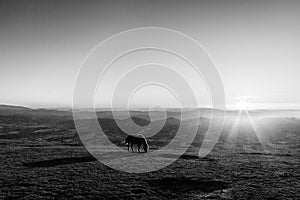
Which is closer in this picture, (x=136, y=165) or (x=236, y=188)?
(x=236, y=188)

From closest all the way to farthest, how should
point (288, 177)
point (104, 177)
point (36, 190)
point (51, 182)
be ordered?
point (36, 190), point (51, 182), point (104, 177), point (288, 177)

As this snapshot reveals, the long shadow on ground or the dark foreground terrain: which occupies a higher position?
the long shadow on ground

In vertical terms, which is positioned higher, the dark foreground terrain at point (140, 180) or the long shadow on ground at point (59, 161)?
the long shadow on ground at point (59, 161)

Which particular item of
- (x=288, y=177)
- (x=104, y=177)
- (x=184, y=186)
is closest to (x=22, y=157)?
(x=104, y=177)

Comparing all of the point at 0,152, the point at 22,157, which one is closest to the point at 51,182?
the point at 22,157

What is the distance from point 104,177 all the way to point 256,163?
17698 mm

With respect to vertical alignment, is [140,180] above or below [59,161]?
below

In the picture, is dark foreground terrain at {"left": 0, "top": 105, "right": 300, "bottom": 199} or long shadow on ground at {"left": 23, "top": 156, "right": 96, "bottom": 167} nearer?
dark foreground terrain at {"left": 0, "top": 105, "right": 300, "bottom": 199}

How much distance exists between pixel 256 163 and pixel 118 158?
15.3 m

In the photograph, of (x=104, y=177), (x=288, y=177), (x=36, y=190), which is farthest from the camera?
(x=288, y=177)

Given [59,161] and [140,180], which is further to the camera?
[59,161]

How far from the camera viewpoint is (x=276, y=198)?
1675 cm

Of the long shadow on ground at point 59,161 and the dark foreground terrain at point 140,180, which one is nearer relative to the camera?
the dark foreground terrain at point 140,180

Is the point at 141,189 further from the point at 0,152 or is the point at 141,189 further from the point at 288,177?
the point at 0,152
